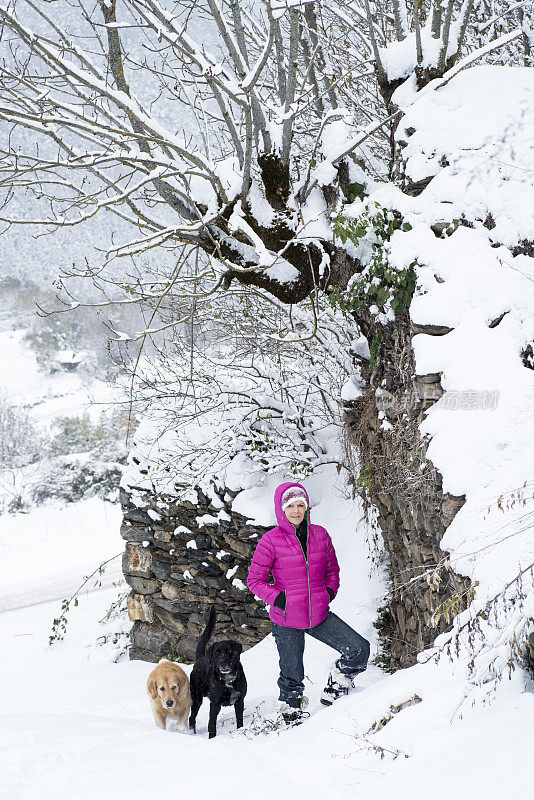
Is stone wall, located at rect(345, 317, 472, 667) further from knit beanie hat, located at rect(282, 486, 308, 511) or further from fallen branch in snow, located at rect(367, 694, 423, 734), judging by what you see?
knit beanie hat, located at rect(282, 486, 308, 511)

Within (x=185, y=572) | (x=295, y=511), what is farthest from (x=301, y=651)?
(x=185, y=572)

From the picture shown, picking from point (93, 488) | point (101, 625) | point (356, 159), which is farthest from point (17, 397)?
point (356, 159)

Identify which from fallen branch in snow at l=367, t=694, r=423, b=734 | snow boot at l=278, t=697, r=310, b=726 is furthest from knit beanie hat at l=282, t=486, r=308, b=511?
fallen branch in snow at l=367, t=694, r=423, b=734

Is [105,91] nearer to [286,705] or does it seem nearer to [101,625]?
[286,705]

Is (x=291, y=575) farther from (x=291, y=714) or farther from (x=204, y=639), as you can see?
(x=204, y=639)

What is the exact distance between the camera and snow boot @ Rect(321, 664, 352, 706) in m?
4.03

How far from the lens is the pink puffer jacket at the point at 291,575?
13.2 ft

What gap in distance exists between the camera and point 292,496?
13.3 feet

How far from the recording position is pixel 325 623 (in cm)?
411

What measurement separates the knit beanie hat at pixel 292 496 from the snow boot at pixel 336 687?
3.77 feet

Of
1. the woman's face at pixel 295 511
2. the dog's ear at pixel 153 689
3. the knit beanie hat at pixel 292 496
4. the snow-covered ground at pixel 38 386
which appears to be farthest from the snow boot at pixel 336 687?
the snow-covered ground at pixel 38 386

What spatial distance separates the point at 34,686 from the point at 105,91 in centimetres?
703

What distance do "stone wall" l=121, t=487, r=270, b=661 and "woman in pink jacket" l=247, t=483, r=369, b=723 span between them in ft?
9.20

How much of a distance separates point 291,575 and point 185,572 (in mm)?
3914
